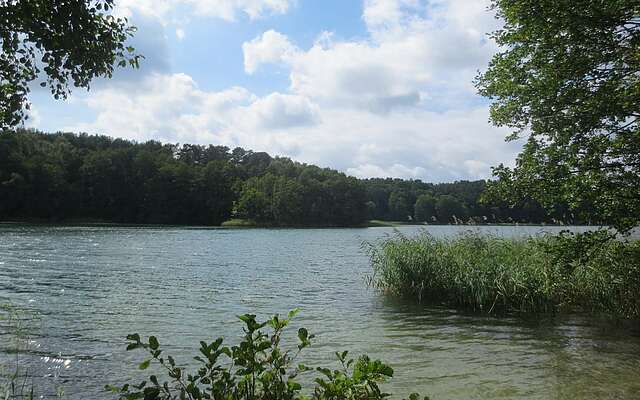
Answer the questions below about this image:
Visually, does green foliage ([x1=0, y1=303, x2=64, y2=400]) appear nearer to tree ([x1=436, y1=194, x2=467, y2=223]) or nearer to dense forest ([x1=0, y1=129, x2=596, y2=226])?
tree ([x1=436, y1=194, x2=467, y2=223])

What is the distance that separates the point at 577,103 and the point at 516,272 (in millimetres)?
6278

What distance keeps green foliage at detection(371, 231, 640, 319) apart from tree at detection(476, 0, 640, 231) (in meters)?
1.06

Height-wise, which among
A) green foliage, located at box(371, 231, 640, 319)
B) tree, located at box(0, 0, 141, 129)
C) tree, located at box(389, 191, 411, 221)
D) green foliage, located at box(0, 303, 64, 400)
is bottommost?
green foliage, located at box(0, 303, 64, 400)

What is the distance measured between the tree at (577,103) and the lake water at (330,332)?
11.1 feet

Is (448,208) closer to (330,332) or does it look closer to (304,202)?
(304,202)

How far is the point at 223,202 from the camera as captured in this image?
5108 inches

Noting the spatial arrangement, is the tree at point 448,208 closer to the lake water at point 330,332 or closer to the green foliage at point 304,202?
the green foliage at point 304,202

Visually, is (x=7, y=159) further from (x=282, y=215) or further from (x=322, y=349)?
(x=322, y=349)

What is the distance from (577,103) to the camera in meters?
11.1

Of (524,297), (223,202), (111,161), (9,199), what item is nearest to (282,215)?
(223,202)

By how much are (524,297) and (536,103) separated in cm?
651

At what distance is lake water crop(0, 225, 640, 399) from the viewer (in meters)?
9.10

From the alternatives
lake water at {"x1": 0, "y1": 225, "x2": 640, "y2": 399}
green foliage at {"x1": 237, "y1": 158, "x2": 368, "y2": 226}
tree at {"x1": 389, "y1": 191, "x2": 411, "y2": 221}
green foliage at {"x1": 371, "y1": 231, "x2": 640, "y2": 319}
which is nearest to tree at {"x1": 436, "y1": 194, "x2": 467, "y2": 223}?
green foliage at {"x1": 237, "y1": 158, "x2": 368, "y2": 226}

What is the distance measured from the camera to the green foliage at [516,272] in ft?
39.5
